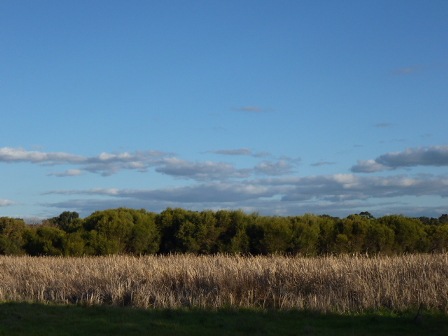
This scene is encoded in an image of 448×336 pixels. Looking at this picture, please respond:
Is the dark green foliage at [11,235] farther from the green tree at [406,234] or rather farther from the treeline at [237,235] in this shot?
the green tree at [406,234]

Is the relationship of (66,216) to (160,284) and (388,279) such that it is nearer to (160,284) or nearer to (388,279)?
(160,284)

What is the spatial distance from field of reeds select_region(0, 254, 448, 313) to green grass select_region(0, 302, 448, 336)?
2.17 feet

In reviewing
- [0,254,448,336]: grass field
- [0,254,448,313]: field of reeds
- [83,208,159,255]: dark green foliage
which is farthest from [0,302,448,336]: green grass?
[83,208,159,255]: dark green foliage

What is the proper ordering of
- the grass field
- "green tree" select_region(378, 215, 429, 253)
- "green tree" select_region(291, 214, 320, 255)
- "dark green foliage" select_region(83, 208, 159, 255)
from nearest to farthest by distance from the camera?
the grass field
"green tree" select_region(291, 214, 320, 255)
"green tree" select_region(378, 215, 429, 253)
"dark green foliage" select_region(83, 208, 159, 255)

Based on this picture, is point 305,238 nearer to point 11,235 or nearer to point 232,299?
point 232,299

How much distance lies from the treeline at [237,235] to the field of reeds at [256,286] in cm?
707

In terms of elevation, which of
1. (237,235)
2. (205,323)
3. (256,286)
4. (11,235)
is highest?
(237,235)

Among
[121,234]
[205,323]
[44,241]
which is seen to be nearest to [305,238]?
[121,234]

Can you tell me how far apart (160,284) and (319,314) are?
462 centimetres

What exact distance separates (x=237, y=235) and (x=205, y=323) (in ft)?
39.2

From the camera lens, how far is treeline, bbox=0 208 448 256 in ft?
70.2

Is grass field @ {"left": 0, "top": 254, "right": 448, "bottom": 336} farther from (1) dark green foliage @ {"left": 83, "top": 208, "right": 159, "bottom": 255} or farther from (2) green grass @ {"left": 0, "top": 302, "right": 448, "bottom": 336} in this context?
(1) dark green foliage @ {"left": 83, "top": 208, "right": 159, "bottom": 255}

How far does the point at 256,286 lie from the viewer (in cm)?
1222

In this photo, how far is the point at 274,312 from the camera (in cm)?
1066
